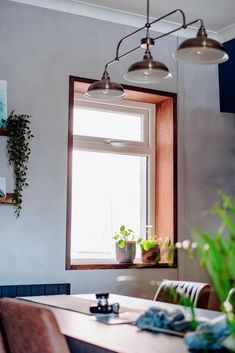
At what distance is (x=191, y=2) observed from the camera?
4.02 m

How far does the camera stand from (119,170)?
4449 millimetres

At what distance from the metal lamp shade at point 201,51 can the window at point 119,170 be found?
63.8 inches

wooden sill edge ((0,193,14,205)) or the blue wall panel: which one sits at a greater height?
wooden sill edge ((0,193,14,205))

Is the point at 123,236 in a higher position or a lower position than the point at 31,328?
higher

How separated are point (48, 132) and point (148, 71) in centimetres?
137

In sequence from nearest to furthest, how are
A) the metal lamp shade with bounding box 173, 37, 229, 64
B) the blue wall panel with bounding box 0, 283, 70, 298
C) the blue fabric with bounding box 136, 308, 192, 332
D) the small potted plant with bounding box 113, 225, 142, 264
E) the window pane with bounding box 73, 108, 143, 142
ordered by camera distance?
the blue fabric with bounding box 136, 308, 192, 332 → the metal lamp shade with bounding box 173, 37, 229, 64 → the blue wall panel with bounding box 0, 283, 70, 298 → the small potted plant with bounding box 113, 225, 142, 264 → the window pane with bounding box 73, 108, 143, 142

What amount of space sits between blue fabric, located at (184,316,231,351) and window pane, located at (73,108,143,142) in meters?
3.21

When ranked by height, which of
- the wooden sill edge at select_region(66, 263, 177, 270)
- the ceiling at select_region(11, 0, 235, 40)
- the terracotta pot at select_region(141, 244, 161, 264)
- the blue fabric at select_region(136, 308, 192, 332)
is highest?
the ceiling at select_region(11, 0, 235, 40)

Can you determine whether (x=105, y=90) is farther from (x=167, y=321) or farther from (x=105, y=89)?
(x=167, y=321)

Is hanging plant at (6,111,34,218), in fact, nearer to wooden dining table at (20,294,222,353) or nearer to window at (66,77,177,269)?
window at (66,77,177,269)

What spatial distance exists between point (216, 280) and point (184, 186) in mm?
3643

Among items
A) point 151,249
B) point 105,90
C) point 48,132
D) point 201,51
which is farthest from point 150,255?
point 201,51

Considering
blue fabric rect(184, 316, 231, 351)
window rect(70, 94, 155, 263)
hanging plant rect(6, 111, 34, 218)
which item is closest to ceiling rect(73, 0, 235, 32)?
window rect(70, 94, 155, 263)

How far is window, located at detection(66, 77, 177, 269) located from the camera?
422cm
